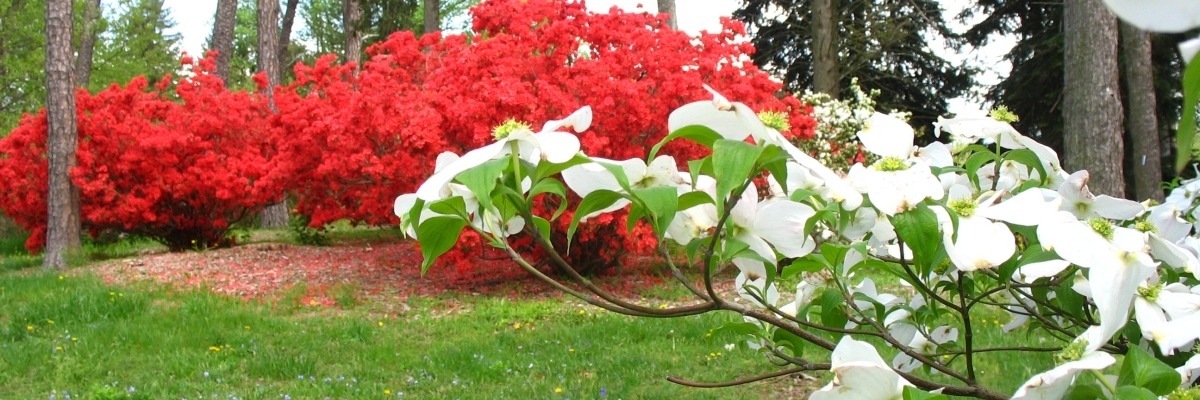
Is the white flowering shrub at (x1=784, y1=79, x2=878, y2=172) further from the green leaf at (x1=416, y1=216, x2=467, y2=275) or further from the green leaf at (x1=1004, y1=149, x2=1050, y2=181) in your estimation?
the green leaf at (x1=416, y1=216, x2=467, y2=275)

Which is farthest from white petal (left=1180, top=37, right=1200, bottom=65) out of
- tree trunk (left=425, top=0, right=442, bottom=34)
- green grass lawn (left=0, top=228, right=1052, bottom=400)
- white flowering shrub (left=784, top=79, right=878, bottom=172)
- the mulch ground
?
tree trunk (left=425, top=0, right=442, bottom=34)

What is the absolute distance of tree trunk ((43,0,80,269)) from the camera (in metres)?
6.64

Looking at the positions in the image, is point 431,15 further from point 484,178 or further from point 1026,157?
point 484,178

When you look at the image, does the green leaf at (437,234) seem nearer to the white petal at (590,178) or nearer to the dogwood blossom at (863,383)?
the white petal at (590,178)

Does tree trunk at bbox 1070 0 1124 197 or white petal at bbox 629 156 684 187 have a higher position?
tree trunk at bbox 1070 0 1124 197

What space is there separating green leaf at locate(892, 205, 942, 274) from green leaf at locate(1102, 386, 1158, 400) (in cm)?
15

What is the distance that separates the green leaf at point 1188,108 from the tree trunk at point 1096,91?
19.4 ft

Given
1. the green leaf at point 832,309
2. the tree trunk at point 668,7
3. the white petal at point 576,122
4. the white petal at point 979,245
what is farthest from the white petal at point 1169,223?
the tree trunk at point 668,7

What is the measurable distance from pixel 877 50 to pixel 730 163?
11.5 meters

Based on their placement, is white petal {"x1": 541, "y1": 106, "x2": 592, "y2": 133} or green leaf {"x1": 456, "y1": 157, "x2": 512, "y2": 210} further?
white petal {"x1": 541, "y1": 106, "x2": 592, "y2": 133}

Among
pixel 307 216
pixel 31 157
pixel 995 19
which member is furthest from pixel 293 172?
pixel 995 19

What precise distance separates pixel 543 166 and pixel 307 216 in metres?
7.89

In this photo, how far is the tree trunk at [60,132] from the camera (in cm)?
664

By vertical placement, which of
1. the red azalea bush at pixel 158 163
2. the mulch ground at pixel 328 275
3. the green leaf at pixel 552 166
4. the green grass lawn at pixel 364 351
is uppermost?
the red azalea bush at pixel 158 163
